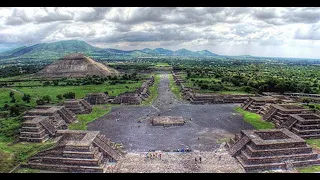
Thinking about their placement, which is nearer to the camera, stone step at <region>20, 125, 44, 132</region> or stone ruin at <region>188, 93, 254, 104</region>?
stone step at <region>20, 125, 44, 132</region>

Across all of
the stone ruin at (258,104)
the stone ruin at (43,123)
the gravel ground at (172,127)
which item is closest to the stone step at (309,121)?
the gravel ground at (172,127)

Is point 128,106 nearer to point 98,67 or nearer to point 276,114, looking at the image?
point 276,114

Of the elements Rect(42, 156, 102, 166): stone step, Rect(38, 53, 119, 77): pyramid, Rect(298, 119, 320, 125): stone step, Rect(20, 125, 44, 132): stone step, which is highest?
Rect(298, 119, 320, 125): stone step

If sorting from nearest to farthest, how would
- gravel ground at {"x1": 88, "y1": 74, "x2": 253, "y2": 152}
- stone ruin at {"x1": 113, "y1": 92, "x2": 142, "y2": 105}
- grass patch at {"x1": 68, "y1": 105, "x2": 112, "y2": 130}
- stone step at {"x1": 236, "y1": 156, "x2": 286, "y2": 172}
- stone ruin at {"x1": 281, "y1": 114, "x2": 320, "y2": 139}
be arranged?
1. stone step at {"x1": 236, "y1": 156, "x2": 286, "y2": 172}
2. gravel ground at {"x1": 88, "y1": 74, "x2": 253, "y2": 152}
3. stone ruin at {"x1": 281, "y1": 114, "x2": 320, "y2": 139}
4. grass patch at {"x1": 68, "y1": 105, "x2": 112, "y2": 130}
5. stone ruin at {"x1": 113, "y1": 92, "x2": 142, "y2": 105}

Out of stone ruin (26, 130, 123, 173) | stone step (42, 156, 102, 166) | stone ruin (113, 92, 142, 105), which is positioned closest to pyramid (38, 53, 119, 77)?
stone ruin (113, 92, 142, 105)

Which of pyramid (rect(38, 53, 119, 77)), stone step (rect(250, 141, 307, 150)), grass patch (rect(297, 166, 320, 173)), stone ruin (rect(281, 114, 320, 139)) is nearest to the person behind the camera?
grass patch (rect(297, 166, 320, 173))

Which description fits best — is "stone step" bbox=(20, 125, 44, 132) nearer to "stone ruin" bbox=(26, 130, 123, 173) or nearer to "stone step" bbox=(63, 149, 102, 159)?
"stone ruin" bbox=(26, 130, 123, 173)

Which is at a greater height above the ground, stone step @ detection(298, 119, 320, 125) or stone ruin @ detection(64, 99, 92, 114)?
stone step @ detection(298, 119, 320, 125)
